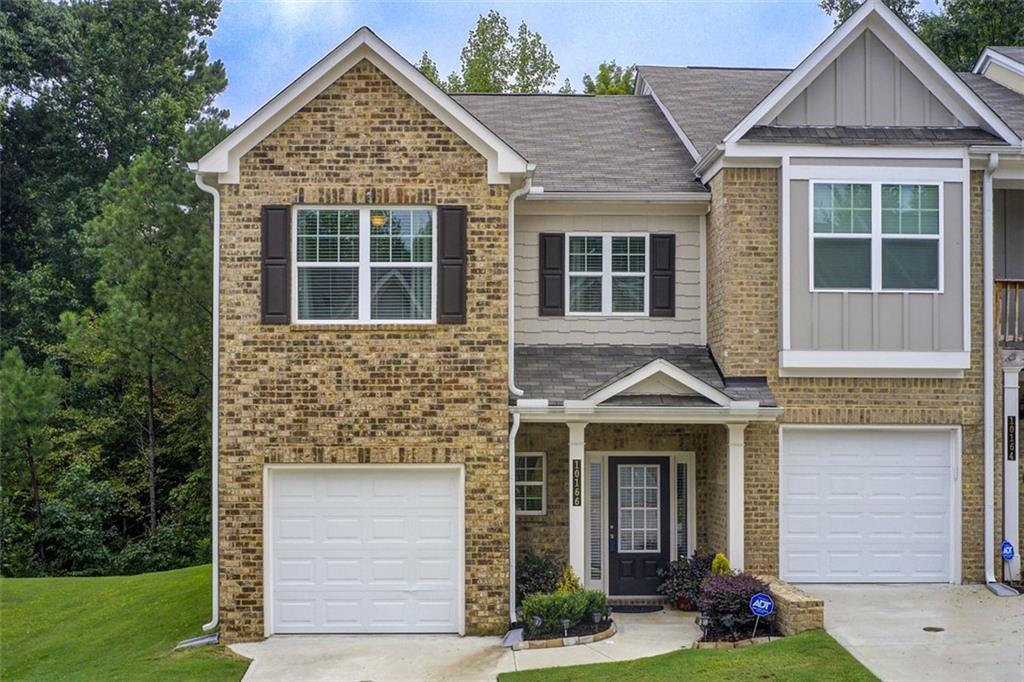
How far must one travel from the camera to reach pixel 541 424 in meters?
16.1

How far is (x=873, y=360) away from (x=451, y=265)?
233 inches

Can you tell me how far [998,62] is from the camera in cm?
2008

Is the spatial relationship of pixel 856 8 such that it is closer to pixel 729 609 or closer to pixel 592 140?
pixel 592 140

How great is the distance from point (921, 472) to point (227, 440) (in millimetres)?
9510

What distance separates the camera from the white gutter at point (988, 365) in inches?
599

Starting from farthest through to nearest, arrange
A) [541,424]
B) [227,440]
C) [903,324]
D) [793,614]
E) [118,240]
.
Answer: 1. [118,240]
2. [541,424]
3. [903,324]
4. [227,440]
5. [793,614]

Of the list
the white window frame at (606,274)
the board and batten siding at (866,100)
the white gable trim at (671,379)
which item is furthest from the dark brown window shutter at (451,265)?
the board and batten siding at (866,100)

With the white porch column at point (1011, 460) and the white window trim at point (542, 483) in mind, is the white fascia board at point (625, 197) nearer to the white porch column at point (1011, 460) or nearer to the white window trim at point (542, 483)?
the white window trim at point (542, 483)

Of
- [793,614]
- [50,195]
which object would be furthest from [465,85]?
[793,614]

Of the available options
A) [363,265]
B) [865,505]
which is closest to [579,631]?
[865,505]

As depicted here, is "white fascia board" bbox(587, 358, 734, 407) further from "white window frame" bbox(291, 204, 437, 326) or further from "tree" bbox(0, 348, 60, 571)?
"tree" bbox(0, 348, 60, 571)

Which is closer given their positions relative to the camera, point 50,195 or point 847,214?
point 847,214

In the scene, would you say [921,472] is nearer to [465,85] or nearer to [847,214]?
[847,214]

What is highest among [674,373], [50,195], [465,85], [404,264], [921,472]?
[465,85]
